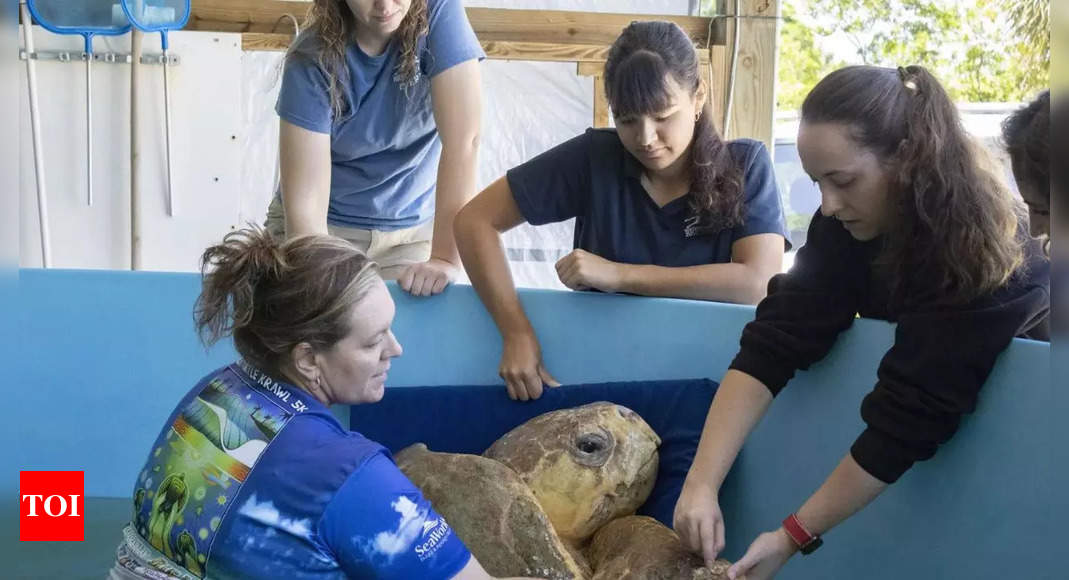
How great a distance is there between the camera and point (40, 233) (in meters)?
3.87

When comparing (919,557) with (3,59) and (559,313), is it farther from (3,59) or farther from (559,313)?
(3,59)

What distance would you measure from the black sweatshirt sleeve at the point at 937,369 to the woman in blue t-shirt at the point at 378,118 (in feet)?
3.07

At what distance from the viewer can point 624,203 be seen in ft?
6.46

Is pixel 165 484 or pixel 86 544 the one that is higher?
pixel 165 484

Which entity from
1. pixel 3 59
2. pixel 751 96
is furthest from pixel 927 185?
pixel 751 96

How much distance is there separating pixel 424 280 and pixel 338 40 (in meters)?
0.42

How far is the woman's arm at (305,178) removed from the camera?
6.59ft

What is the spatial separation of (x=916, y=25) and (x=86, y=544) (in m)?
6.47

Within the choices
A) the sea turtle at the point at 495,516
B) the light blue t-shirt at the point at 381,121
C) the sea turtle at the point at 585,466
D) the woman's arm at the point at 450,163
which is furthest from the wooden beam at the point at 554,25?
the sea turtle at the point at 495,516

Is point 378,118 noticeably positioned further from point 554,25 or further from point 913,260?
point 554,25

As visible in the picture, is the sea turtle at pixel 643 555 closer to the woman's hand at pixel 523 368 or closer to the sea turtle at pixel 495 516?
the sea turtle at pixel 495 516

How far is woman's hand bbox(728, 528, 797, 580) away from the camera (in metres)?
1.33

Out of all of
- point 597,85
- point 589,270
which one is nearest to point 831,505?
point 589,270

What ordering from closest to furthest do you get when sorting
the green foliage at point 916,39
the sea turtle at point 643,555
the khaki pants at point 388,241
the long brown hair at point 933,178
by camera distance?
1. the long brown hair at point 933,178
2. the sea turtle at point 643,555
3. the khaki pants at point 388,241
4. the green foliage at point 916,39
